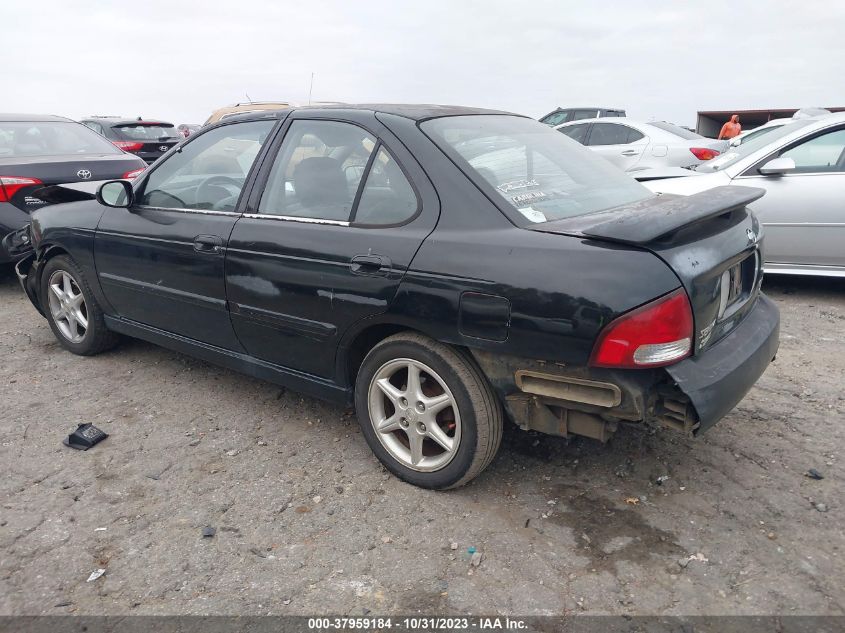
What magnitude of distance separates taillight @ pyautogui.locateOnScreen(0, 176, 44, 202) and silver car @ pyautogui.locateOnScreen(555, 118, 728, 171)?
7729 millimetres

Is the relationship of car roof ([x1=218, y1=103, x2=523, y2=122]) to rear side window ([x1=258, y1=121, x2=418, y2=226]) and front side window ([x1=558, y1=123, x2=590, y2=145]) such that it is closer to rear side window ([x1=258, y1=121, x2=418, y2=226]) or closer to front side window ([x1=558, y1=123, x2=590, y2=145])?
rear side window ([x1=258, y1=121, x2=418, y2=226])

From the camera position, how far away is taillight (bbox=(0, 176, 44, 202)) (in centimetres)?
595

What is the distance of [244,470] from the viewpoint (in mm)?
3150

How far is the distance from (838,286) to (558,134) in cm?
401

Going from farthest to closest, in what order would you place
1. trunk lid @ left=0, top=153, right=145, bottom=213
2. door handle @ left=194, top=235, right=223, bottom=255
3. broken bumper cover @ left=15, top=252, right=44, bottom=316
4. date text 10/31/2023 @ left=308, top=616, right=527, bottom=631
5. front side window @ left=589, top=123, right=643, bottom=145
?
front side window @ left=589, top=123, right=643, bottom=145 < trunk lid @ left=0, top=153, right=145, bottom=213 < broken bumper cover @ left=15, top=252, right=44, bottom=316 < door handle @ left=194, top=235, right=223, bottom=255 < date text 10/31/2023 @ left=308, top=616, right=527, bottom=631

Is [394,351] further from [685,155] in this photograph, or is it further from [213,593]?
[685,155]

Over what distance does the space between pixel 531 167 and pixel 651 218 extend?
0.76 m

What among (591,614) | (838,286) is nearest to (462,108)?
(591,614)

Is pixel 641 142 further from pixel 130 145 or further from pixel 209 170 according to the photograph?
pixel 130 145

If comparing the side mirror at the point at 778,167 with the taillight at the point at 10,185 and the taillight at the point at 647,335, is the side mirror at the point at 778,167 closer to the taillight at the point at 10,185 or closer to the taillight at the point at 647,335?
the taillight at the point at 647,335

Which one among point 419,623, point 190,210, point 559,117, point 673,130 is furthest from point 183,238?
point 559,117

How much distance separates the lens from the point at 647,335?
2.28 metres

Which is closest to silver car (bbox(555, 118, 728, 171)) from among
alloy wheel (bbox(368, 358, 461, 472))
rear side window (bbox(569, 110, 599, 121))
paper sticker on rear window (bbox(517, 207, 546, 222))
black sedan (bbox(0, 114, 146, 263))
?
rear side window (bbox(569, 110, 599, 121))

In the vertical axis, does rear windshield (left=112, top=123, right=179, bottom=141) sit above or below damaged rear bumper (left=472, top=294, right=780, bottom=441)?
above
